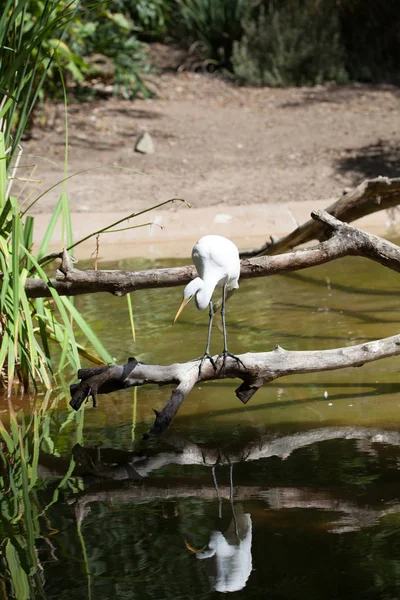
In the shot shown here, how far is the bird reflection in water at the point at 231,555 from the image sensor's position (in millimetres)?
2438

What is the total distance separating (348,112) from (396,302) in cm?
710

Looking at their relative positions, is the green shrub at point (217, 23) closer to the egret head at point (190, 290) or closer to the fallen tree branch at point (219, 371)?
the fallen tree branch at point (219, 371)

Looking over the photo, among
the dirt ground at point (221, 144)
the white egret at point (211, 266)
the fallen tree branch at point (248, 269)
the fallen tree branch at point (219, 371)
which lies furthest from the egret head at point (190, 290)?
the dirt ground at point (221, 144)

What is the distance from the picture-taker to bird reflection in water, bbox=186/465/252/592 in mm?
2438

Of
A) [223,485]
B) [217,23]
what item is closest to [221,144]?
[217,23]

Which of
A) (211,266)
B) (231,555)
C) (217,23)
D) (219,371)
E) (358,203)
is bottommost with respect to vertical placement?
(217,23)

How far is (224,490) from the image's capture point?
3104 mm

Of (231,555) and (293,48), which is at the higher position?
(231,555)

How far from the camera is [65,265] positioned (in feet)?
12.8

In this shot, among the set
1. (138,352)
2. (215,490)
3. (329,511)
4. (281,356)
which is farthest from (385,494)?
(138,352)

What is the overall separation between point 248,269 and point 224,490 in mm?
1159

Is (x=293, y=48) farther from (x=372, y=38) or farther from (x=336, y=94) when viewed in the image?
(x=372, y=38)

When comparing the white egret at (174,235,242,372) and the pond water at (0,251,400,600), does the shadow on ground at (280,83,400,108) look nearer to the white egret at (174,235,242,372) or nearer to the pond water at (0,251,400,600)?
the pond water at (0,251,400,600)

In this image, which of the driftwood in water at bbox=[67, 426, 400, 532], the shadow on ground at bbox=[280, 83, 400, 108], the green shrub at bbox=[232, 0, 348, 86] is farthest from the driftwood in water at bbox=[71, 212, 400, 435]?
the green shrub at bbox=[232, 0, 348, 86]
